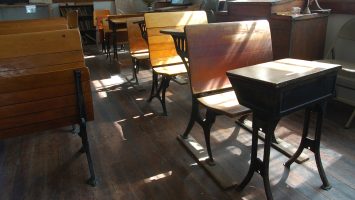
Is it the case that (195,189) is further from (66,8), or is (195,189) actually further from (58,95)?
(66,8)

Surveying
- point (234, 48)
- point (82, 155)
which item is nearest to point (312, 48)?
point (234, 48)

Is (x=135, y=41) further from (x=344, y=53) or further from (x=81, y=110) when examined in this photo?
(x=344, y=53)

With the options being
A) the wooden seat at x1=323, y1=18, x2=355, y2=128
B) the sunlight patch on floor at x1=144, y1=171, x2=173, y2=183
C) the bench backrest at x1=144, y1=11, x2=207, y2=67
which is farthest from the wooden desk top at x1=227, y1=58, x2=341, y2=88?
the bench backrest at x1=144, y1=11, x2=207, y2=67

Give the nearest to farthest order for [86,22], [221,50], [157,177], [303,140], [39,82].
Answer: [39,82] → [303,140] → [157,177] → [221,50] → [86,22]

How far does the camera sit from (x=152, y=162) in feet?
6.75

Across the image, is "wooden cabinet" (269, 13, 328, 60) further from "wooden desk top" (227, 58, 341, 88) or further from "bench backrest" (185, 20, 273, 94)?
"wooden desk top" (227, 58, 341, 88)

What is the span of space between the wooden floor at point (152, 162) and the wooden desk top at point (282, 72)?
0.71 meters

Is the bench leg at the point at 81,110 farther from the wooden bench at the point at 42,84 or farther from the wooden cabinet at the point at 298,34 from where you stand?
the wooden cabinet at the point at 298,34

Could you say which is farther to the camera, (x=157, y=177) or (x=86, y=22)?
(x=86, y=22)

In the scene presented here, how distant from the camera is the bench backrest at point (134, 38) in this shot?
3666mm

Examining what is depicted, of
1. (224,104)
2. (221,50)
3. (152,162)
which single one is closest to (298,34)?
(221,50)

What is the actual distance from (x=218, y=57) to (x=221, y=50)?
0.18 feet

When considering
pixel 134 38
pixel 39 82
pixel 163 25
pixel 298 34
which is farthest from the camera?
pixel 134 38

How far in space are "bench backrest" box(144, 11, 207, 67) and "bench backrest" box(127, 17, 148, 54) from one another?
878mm
